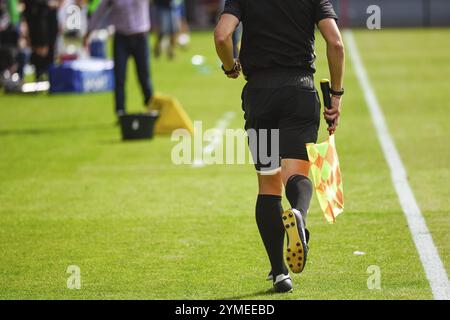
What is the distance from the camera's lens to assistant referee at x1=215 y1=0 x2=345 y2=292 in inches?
Result: 299

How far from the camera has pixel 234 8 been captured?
7.68 metres

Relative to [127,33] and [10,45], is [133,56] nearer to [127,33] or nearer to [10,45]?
[127,33]

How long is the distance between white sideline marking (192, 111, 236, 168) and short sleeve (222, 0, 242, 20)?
21.0ft

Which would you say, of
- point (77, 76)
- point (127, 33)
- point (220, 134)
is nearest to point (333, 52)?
point (220, 134)

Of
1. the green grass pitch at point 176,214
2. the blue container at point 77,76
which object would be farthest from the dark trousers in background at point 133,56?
the blue container at point 77,76

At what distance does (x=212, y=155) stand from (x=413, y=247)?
235 inches

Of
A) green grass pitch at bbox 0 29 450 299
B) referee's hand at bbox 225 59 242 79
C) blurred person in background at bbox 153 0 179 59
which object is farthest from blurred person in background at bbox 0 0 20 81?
referee's hand at bbox 225 59 242 79

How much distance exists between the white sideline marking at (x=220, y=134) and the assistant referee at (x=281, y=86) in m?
6.26

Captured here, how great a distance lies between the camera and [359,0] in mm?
47594

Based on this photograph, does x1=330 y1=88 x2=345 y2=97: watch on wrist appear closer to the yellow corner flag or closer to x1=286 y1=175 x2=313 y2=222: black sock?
x1=286 y1=175 x2=313 y2=222: black sock

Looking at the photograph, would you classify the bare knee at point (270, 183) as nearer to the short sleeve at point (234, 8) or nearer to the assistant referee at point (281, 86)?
the assistant referee at point (281, 86)

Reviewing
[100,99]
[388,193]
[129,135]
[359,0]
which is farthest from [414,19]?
[388,193]

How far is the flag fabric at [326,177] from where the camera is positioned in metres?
7.57
